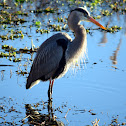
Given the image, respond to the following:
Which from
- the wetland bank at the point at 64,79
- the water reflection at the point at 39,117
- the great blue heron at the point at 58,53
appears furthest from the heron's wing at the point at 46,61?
the water reflection at the point at 39,117

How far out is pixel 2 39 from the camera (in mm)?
9367

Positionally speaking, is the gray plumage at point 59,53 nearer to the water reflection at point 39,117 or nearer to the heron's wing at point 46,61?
the heron's wing at point 46,61

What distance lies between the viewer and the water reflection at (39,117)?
5.33 metres

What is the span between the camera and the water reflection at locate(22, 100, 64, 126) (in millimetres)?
5329

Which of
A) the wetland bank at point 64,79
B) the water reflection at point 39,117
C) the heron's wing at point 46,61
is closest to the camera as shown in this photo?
the water reflection at point 39,117

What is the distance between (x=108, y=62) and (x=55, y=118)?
2.81 metres

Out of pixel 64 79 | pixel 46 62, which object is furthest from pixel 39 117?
pixel 64 79

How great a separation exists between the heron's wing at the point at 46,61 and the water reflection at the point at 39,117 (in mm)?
575

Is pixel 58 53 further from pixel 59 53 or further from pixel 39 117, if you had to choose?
pixel 39 117

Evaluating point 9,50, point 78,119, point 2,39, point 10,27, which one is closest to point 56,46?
point 78,119

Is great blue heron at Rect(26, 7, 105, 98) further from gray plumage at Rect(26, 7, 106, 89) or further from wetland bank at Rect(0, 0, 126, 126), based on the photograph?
wetland bank at Rect(0, 0, 126, 126)

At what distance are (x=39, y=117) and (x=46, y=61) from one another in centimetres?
112

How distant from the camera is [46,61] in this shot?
6.30m

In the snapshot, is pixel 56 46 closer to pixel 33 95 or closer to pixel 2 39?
pixel 33 95
